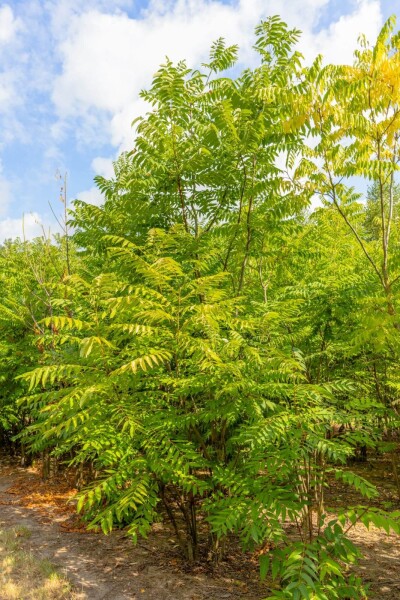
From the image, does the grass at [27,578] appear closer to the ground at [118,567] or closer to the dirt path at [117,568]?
the ground at [118,567]

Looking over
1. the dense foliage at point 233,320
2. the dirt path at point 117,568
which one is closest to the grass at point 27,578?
the dirt path at point 117,568

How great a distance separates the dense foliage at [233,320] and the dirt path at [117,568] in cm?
49

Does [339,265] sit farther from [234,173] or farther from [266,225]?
[234,173]

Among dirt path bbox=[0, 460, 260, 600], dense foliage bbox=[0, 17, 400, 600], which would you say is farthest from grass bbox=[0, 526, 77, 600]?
dense foliage bbox=[0, 17, 400, 600]

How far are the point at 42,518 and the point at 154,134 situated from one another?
779 cm

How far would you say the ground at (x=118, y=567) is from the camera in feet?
17.0

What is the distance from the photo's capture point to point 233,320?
4457 mm

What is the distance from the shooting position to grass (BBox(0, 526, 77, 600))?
5.10 meters

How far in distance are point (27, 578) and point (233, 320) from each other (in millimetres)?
4693

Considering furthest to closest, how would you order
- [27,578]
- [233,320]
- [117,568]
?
[117,568], [27,578], [233,320]

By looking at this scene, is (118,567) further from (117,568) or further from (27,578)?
(27,578)

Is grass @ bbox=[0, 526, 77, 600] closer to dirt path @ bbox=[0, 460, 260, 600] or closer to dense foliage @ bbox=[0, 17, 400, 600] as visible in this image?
dirt path @ bbox=[0, 460, 260, 600]

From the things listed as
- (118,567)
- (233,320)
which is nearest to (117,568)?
(118,567)

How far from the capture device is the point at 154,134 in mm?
5512
